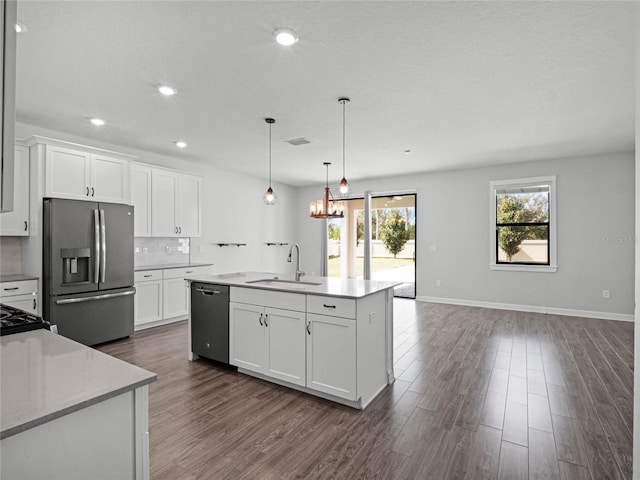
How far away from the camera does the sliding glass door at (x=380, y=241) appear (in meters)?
7.75

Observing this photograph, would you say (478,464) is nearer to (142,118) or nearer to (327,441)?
(327,441)

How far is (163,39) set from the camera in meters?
2.31

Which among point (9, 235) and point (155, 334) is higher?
point (9, 235)

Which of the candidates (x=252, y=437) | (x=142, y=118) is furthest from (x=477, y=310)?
(x=142, y=118)

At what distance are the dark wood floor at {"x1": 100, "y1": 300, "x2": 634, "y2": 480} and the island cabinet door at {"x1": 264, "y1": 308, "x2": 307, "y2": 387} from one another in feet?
0.53

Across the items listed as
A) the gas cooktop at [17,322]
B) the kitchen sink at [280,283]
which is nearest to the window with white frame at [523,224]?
the kitchen sink at [280,283]

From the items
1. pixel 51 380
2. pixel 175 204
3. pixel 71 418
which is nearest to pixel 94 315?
pixel 175 204

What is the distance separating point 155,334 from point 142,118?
2.76 m

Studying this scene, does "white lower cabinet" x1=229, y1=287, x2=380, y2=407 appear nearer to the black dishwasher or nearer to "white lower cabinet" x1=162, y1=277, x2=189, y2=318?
the black dishwasher

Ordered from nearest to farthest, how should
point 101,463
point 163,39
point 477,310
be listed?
1. point 101,463
2. point 163,39
3. point 477,310

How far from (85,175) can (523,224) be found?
6.72m

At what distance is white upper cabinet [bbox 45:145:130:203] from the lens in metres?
3.77

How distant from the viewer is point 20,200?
12.0 feet

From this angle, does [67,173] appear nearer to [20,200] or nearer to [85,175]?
[85,175]
